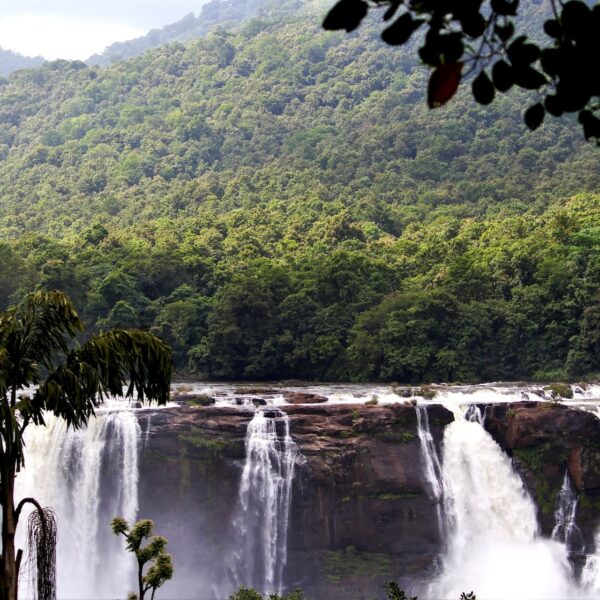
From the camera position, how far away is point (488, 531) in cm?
3547

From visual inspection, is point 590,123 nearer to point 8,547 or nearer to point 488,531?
point 8,547

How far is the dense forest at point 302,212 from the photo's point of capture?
46875mm

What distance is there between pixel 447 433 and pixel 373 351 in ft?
33.7

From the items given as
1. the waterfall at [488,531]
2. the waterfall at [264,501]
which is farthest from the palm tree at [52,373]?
the waterfall at [488,531]

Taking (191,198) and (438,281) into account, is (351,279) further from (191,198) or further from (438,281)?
(191,198)

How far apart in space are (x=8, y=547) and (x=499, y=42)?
5.71 meters

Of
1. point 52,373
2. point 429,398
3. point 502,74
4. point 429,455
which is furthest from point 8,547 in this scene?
point 429,398

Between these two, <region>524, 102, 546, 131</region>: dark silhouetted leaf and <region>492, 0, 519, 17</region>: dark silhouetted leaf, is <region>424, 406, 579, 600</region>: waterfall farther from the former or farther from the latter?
<region>492, 0, 519, 17</region>: dark silhouetted leaf

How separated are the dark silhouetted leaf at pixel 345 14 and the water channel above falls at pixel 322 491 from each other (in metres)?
30.7

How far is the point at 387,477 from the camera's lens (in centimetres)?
3434

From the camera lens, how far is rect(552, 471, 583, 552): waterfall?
113 ft

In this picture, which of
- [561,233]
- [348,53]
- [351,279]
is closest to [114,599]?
[351,279]

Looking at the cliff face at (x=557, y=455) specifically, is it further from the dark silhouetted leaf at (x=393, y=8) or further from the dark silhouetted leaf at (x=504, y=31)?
the dark silhouetted leaf at (x=393, y=8)

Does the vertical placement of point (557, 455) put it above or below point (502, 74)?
below
